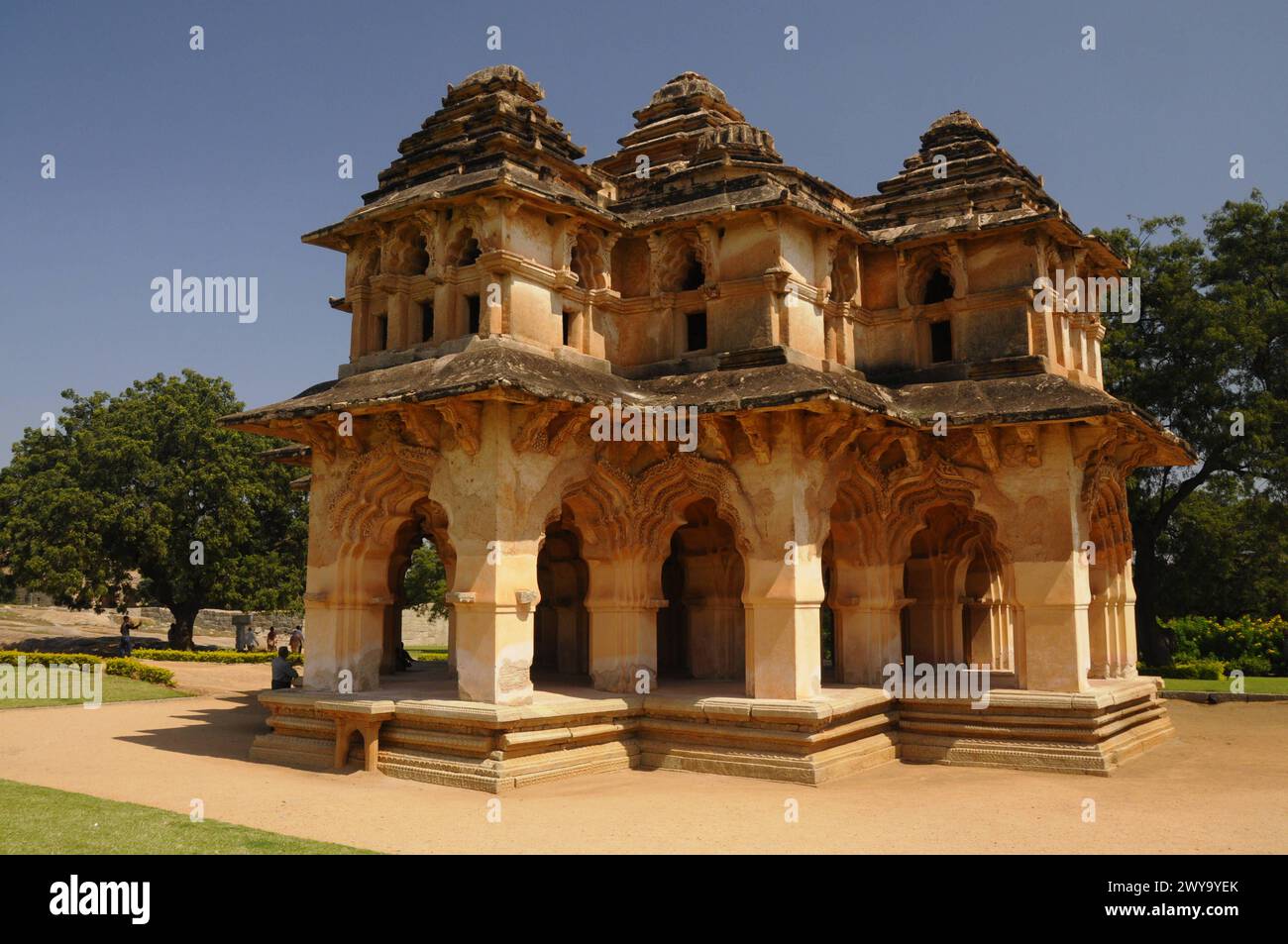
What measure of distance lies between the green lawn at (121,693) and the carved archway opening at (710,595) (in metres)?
10.7

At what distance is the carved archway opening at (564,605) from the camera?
17359 mm

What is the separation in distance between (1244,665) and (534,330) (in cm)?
2299

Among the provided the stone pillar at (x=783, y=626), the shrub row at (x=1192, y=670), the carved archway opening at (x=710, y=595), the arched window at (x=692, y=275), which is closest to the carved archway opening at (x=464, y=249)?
the arched window at (x=692, y=275)

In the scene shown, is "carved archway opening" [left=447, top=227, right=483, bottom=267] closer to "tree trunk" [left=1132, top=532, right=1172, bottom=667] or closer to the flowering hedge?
"tree trunk" [left=1132, top=532, right=1172, bottom=667]

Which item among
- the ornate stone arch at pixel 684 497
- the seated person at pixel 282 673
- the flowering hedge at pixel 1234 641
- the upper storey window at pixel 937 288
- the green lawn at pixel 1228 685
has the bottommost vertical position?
the green lawn at pixel 1228 685

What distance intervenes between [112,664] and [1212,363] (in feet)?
86.5

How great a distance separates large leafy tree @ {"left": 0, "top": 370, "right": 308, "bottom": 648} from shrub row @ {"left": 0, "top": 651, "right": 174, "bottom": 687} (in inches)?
179

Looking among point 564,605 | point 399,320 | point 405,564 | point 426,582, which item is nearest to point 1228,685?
point 564,605

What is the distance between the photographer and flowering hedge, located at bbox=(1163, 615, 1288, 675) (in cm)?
2803

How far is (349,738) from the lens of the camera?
41.5 ft

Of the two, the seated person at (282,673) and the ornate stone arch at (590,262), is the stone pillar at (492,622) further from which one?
the seated person at (282,673)

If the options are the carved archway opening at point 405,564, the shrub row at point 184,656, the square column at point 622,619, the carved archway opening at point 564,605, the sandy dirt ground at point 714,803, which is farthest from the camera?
the shrub row at point 184,656

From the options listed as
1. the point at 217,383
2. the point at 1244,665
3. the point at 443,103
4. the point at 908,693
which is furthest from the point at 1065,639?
the point at 217,383
